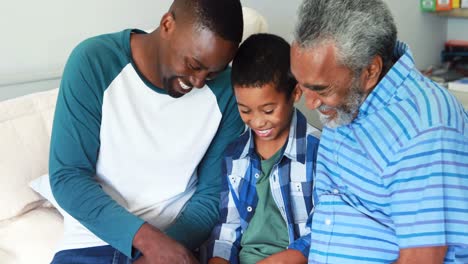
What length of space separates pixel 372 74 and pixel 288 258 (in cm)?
50

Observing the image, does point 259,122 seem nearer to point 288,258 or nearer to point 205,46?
point 205,46

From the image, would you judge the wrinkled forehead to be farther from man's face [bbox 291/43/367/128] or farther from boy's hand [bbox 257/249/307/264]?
boy's hand [bbox 257/249/307/264]

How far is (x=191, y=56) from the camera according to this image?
1.22 metres

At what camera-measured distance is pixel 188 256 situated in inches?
48.7

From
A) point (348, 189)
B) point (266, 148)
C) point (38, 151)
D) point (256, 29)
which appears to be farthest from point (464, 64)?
point (38, 151)

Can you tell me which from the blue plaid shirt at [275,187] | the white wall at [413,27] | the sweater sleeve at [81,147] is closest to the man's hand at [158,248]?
the sweater sleeve at [81,147]

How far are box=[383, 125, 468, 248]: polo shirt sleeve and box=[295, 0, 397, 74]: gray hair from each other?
0.61 ft

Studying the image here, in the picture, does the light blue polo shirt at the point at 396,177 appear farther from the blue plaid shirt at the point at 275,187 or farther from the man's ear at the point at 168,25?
the man's ear at the point at 168,25

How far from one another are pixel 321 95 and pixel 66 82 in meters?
0.65

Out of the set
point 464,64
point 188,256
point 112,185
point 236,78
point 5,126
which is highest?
point 236,78

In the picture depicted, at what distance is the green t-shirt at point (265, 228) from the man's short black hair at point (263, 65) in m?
Result: 0.19

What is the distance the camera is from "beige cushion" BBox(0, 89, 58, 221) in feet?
4.83

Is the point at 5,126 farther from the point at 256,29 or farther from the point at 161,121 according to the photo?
the point at 256,29

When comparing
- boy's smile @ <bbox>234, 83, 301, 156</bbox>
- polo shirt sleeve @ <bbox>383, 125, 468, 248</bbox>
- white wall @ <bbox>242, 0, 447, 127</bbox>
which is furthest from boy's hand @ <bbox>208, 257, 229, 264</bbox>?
white wall @ <bbox>242, 0, 447, 127</bbox>
